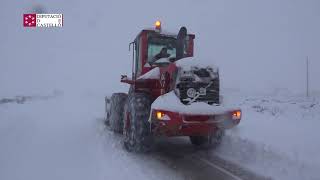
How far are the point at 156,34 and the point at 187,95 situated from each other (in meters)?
2.68

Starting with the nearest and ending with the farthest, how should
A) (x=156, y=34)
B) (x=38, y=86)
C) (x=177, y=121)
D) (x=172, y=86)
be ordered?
(x=177, y=121) < (x=172, y=86) < (x=156, y=34) < (x=38, y=86)

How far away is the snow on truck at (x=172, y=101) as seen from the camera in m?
7.35

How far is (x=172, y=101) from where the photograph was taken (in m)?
7.41

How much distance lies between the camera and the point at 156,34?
31.7 feet

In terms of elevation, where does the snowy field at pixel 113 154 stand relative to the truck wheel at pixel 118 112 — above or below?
below

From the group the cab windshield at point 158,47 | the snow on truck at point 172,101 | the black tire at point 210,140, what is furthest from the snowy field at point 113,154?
the cab windshield at point 158,47

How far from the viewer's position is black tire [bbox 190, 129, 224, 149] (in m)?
8.95

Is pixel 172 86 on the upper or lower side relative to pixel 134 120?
upper

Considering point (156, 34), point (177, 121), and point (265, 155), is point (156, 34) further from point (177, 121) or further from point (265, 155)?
point (265, 155)

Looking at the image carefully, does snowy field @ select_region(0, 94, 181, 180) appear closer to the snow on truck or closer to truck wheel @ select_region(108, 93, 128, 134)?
truck wheel @ select_region(108, 93, 128, 134)

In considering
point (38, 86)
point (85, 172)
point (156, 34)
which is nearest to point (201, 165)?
point (85, 172)

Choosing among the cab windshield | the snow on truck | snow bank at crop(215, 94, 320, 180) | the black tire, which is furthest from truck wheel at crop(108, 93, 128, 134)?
snow bank at crop(215, 94, 320, 180)

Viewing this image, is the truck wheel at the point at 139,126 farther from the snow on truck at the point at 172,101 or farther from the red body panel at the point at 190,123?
the red body panel at the point at 190,123

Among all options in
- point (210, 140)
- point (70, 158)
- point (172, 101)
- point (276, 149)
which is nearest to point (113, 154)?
point (70, 158)
